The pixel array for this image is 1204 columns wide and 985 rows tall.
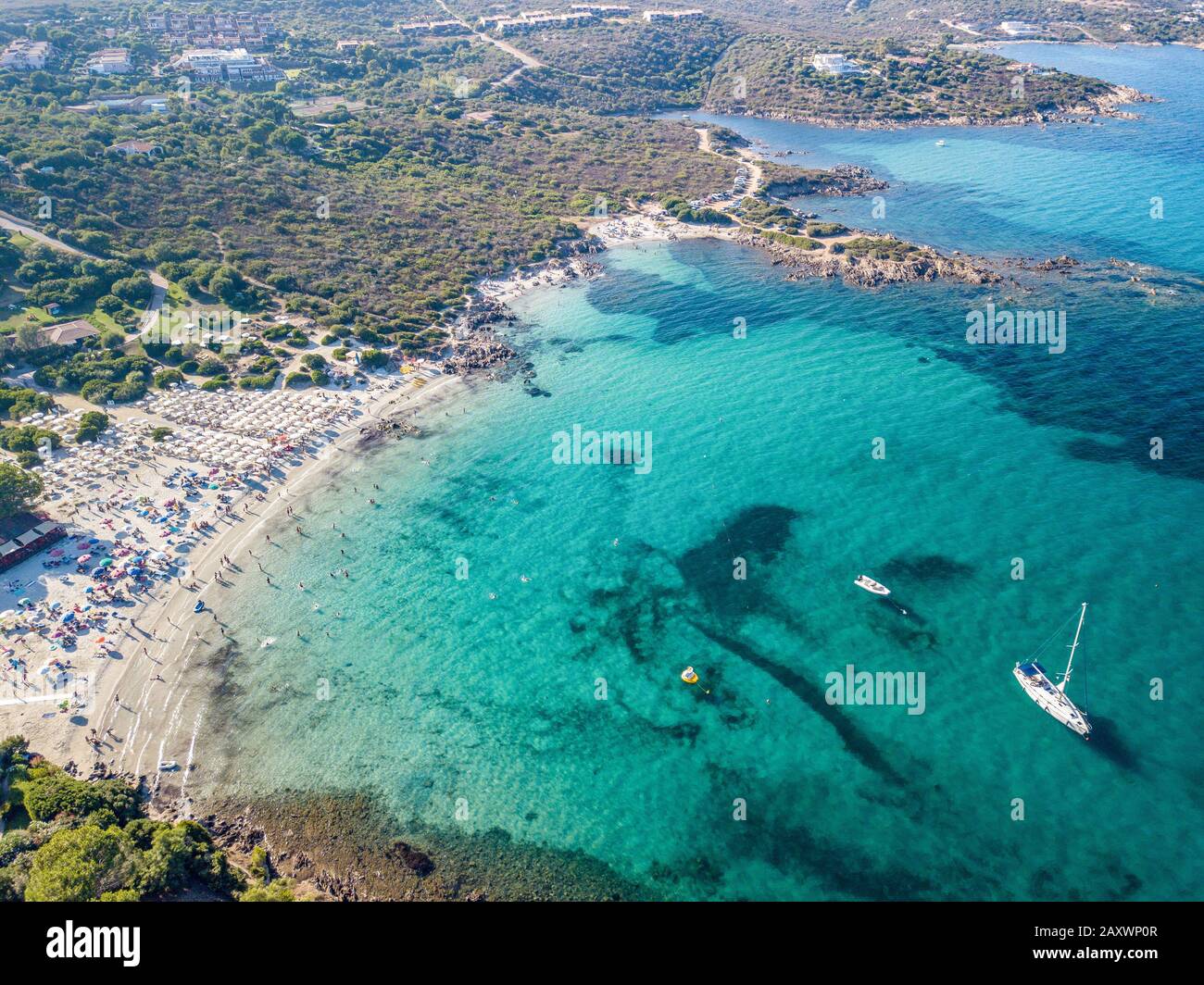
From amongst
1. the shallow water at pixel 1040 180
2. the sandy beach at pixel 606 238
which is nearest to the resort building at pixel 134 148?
the sandy beach at pixel 606 238

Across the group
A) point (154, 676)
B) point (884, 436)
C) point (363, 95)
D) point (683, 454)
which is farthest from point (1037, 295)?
point (363, 95)

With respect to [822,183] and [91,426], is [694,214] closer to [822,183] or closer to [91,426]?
[822,183]

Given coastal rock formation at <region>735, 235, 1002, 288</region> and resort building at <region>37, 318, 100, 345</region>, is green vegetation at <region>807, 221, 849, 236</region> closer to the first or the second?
coastal rock formation at <region>735, 235, 1002, 288</region>

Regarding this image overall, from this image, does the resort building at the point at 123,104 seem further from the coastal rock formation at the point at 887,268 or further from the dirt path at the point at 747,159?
the coastal rock formation at the point at 887,268

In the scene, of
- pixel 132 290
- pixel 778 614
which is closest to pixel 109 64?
pixel 132 290

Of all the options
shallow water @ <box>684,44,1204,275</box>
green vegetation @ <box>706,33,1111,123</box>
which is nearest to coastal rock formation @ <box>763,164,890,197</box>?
shallow water @ <box>684,44,1204,275</box>

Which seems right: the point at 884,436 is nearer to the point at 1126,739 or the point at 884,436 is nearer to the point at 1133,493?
the point at 1133,493
